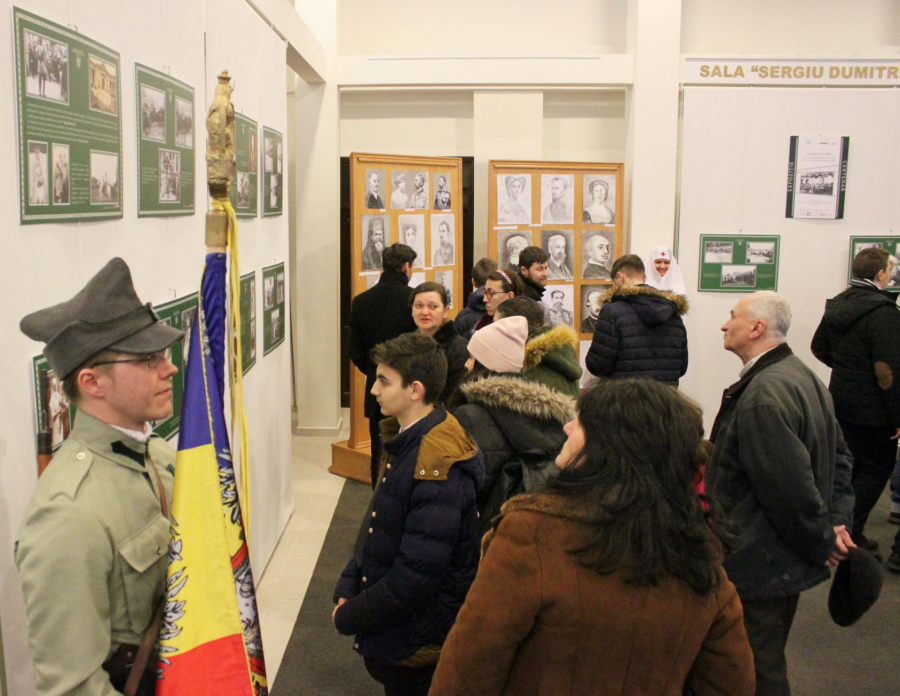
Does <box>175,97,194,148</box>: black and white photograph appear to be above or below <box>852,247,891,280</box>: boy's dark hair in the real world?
above

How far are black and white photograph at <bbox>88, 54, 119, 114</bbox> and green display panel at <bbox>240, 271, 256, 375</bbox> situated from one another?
1.71 m

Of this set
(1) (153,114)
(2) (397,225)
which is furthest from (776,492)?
(2) (397,225)

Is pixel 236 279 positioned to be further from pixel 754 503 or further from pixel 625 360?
pixel 625 360

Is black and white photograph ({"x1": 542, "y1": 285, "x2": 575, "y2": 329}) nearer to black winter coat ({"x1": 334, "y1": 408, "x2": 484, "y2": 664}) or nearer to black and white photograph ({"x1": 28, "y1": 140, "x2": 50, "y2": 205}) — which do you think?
black winter coat ({"x1": 334, "y1": 408, "x2": 484, "y2": 664})

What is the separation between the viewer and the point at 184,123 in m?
3.40

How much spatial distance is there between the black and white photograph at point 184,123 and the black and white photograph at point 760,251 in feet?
19.0

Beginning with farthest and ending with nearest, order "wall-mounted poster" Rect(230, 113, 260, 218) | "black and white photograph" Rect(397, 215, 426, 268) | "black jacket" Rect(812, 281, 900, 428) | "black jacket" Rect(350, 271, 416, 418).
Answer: "black and white photograph" Rect(397, 215, 426, 268)
"black jacket" Rect(350, 271, 416, 418)
"black jacket" Rect(812, 281, 900, 428)
"wall-mounted poster" Rect(230, 113, 260, 218)

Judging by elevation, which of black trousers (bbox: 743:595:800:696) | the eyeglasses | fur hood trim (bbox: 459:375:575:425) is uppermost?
the eyeglasses

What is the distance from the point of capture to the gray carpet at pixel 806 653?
12.6ft

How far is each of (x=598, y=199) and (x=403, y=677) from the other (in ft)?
19.2

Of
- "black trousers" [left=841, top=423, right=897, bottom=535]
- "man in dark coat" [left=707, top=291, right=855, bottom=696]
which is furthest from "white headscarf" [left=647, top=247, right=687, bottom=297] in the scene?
"man in dark coat" [left=707, top=291, right=855, bottom=696]

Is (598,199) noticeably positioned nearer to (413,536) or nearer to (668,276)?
(668,276)

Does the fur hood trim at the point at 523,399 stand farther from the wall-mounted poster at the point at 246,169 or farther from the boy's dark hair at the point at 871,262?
the boy's dark hair at the point at 871,262

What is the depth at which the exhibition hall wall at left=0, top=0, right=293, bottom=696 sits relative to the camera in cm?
211
